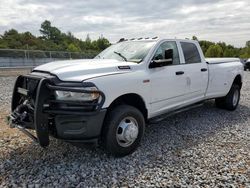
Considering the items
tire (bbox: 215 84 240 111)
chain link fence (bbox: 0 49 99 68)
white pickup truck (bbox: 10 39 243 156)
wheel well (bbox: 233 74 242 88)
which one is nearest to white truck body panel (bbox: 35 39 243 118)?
white pickup truck (bbox: 10 39 243 156)

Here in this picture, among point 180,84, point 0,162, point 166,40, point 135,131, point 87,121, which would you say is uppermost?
point 166,40

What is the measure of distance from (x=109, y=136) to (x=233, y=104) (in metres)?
4.72

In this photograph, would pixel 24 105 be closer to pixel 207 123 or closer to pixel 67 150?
pixel 67 150

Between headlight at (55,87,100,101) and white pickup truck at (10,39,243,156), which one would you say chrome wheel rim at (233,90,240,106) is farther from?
headlight at (55,87,100,101)

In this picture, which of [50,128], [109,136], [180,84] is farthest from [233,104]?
[50,128]

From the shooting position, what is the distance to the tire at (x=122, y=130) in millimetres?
3852

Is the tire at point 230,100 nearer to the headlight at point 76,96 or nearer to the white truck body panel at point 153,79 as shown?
the white truck body panel at point 153,79

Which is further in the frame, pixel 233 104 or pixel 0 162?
pixel 233 104

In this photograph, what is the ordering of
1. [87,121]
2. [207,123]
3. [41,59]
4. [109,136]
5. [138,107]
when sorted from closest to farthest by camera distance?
[87,121]
[109,136]
[138,107]
[207,123]
[41,59]

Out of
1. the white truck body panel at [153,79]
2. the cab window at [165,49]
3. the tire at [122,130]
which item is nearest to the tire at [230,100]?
the white truck body panel at [153,79]

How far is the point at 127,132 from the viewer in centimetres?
406

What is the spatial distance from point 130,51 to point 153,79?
2.87 ft

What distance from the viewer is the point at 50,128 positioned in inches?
145

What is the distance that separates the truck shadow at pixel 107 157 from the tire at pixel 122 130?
158 millimetres
